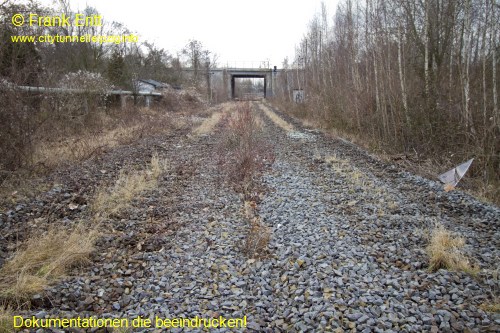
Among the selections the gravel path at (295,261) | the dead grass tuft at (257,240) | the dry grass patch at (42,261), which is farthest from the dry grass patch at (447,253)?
the dry grass patch at (42,261)

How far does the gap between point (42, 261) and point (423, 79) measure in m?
10.8

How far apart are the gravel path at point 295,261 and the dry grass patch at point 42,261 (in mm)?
195

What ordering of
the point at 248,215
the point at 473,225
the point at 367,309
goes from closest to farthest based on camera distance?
the point at 367,309 < the point at 473,225 < the point at 248,215

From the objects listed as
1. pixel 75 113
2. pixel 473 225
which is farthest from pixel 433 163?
pixel 75 113

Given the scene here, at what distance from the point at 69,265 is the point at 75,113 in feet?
33.5

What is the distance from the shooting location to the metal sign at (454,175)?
7.03m

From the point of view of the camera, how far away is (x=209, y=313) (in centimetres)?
317

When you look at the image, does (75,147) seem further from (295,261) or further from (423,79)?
(423,79)

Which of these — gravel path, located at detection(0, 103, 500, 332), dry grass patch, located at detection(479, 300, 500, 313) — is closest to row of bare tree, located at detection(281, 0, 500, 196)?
gravel path, located at detection(0, 103, 500, 332)

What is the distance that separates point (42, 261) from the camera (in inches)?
150

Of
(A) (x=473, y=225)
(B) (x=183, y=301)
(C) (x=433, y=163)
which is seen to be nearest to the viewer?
(B) (x=183, y=301)

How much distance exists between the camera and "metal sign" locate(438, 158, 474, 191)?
703 centimetres

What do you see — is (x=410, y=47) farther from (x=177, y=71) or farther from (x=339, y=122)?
(x=177, y=71)

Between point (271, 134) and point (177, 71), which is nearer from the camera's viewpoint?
point (271, 134)
